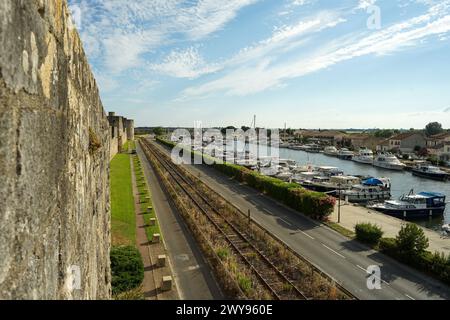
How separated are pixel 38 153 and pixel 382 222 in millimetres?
28855

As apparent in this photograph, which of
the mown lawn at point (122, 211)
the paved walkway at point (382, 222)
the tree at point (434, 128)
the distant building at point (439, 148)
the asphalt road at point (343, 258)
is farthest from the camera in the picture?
the tree at point (434, 128)

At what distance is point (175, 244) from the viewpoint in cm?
1859

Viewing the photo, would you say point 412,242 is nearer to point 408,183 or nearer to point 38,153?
point 38,153

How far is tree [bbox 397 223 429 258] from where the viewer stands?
17.3 metres

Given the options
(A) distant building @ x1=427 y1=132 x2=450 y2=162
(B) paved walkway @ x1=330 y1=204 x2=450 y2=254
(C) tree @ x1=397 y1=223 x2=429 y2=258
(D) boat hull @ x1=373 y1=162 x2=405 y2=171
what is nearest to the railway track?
(C) tree @ x1=397 y1=223 x2=429 y2=258

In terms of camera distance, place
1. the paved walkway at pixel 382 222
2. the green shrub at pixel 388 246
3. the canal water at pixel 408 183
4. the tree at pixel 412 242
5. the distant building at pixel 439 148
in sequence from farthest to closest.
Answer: the distant building at pixel 439 148 < the canal water at pixel 408 183 < the paved walkway at pixel 382 222 < the green shrub at pixel 388 246 < the tree at pixel 412 242

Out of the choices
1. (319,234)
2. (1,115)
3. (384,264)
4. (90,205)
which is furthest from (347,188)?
(1,115)

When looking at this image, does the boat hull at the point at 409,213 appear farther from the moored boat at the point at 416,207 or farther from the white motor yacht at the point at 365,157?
the white motor yacht at the point at 365,157

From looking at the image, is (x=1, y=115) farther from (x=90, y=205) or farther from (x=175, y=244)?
(x=175, y=244)

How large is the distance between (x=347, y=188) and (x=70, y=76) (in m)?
41.0

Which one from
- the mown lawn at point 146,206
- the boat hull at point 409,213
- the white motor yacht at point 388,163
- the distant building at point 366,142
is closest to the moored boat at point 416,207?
the boat hull at point 409,213

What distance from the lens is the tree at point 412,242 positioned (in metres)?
17.3

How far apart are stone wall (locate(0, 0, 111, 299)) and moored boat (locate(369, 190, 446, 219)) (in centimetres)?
3425

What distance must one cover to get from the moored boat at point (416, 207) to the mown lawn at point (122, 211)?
23233mm
